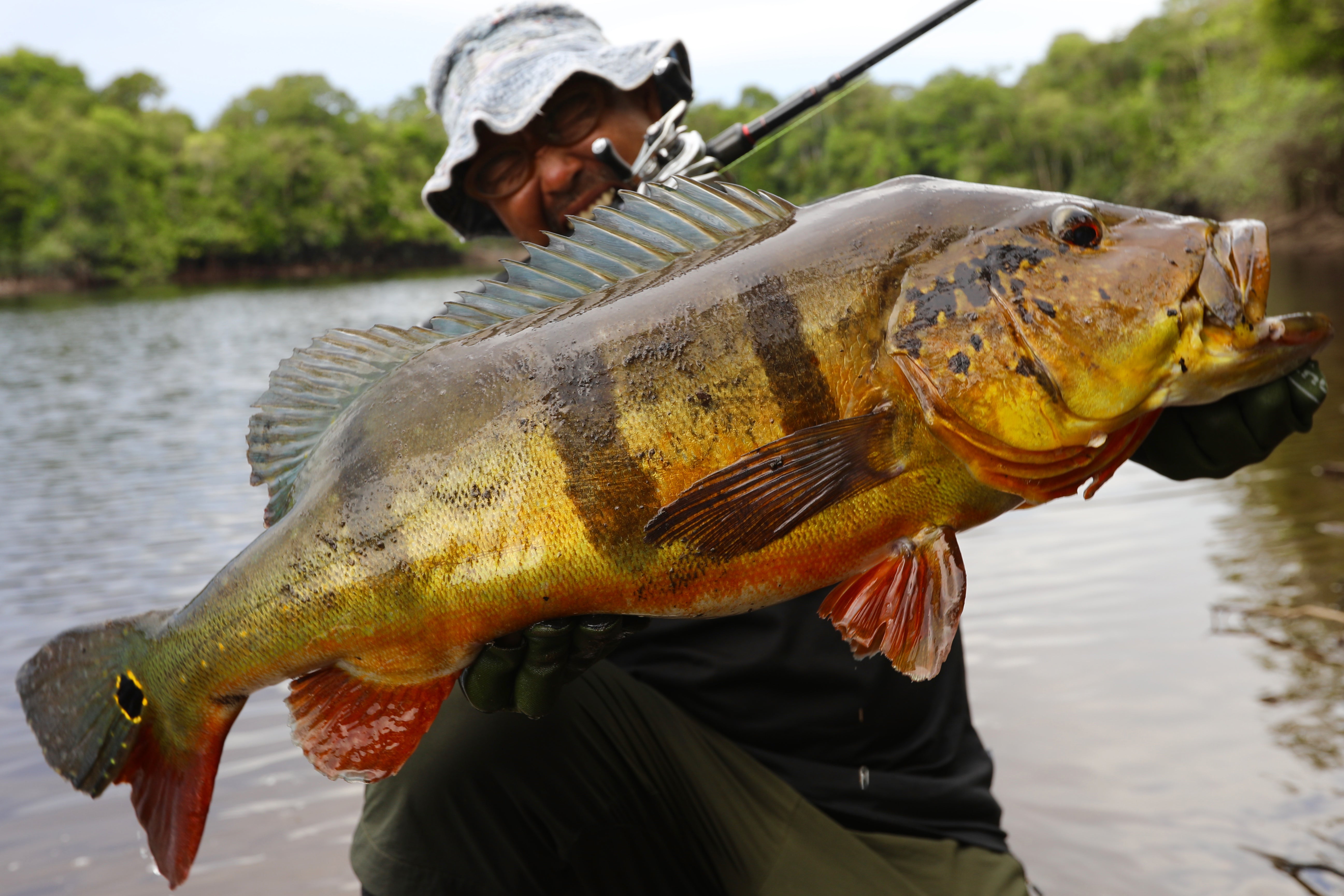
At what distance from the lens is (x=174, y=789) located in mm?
2064

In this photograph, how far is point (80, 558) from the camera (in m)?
8.71

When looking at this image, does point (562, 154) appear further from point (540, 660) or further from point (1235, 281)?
point (1235, 281)

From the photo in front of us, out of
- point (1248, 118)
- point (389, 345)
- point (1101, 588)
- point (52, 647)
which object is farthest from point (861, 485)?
point (1248, 118)

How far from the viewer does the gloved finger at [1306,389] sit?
2.10 m

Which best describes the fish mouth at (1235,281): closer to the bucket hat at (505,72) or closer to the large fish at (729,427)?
the large fish at (729,427)

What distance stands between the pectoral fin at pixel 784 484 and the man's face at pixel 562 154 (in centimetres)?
198

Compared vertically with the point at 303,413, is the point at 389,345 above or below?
above

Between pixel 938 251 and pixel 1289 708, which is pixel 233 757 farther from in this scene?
pixel 1289 708

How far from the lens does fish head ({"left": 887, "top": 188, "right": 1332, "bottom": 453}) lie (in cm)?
170

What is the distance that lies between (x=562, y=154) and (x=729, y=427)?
2.11m

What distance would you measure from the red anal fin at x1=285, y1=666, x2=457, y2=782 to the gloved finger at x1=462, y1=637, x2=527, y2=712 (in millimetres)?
81

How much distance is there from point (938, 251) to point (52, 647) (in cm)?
193

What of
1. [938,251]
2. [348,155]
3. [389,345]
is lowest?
[348,155]

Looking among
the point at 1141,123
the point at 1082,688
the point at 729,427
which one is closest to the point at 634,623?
the point at 729,427
